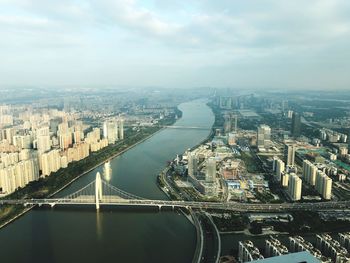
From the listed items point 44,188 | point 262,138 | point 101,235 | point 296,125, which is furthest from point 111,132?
point 101,235

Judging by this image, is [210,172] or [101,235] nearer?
[101,235]

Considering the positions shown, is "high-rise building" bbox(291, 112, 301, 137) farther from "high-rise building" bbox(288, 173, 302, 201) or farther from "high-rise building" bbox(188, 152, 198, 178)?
"high-rise building" bbox(288, 173, 302, 201)


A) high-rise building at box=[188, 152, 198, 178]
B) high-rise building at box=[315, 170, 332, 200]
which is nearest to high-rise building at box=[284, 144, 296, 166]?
high-rise building at box=[315, 170, 332, 200]

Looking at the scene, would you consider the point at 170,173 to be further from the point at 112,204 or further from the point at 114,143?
the point at 114,143

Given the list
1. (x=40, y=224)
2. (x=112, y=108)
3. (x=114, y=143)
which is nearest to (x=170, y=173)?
(x=40, y=224)

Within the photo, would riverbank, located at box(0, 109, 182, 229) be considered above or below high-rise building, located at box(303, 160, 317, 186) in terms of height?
below

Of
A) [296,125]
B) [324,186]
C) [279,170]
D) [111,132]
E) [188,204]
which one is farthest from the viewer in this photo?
[296,125]

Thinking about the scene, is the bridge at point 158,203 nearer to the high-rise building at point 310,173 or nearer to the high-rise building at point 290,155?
the high-rise building at point 310,173

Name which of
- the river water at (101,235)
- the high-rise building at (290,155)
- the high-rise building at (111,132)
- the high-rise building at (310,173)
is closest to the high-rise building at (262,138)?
the high-rise building at (290,155)

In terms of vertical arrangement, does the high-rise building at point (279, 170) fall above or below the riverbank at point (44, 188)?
above

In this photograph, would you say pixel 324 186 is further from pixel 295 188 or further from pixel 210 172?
pixel 210 172

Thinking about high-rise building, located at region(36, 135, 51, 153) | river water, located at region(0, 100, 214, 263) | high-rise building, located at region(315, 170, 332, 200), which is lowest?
river water, located at region(0, 100, 214, 263)

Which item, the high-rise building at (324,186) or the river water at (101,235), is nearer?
the river water at (101,235)
